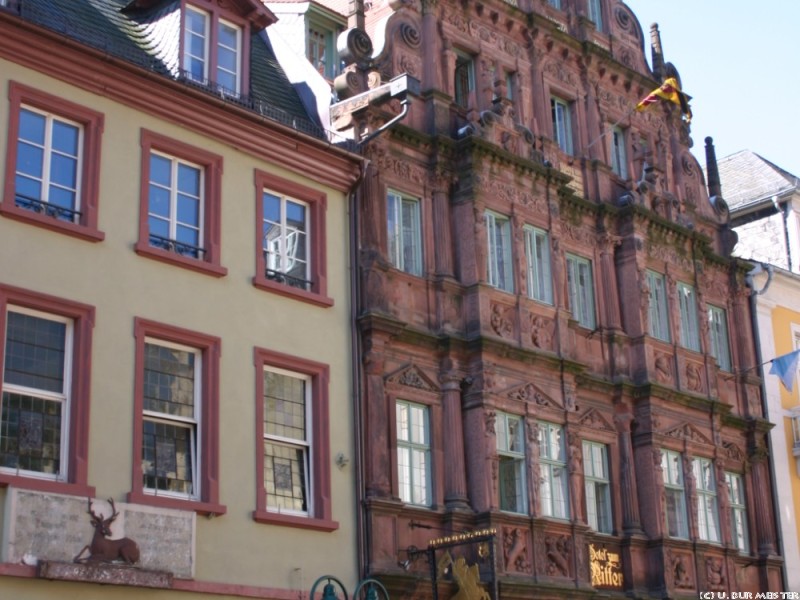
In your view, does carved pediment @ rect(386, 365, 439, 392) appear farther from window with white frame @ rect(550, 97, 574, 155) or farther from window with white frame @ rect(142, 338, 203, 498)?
window with white frame @ rect(550, 97, 574, 155)

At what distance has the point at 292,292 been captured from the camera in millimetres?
21984

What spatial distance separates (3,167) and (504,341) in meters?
9.94

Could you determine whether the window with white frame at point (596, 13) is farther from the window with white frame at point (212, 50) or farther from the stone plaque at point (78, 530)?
the stone plaque at point (78, 530)

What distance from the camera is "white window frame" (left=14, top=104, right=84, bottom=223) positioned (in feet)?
62.1

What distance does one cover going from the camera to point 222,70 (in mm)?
22844

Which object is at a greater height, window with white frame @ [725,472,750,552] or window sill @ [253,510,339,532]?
window with white frame @ [725,472,750,552]

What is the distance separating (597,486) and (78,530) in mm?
12345

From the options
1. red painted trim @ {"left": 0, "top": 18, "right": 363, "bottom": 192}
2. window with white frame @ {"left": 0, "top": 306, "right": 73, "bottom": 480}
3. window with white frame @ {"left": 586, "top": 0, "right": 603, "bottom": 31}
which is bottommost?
window with white frame @ {"left": 0, "top": 306, "right": 73, "bottom": 480}

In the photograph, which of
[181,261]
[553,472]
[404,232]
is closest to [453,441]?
[553,472]

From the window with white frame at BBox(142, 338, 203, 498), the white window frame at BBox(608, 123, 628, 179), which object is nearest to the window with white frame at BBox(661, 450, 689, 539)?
the white window frame at BBox(608, 123, 628, 179)

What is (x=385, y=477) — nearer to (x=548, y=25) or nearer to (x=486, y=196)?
(x=486, y=196)

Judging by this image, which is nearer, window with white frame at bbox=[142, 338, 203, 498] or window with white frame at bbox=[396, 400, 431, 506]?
window with white frame at bbox=[142, 338, 203, 498]

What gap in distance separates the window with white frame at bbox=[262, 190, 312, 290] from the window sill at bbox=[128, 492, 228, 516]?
415cm

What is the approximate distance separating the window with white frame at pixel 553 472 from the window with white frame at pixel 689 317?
5754 millimetres
